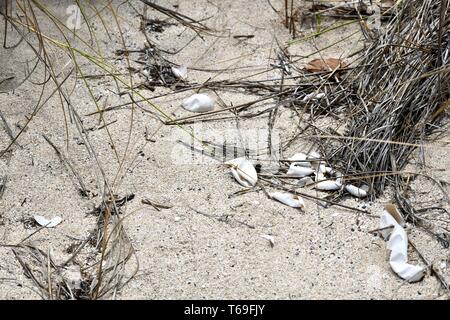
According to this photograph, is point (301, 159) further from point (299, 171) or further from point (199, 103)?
point (199, 103)

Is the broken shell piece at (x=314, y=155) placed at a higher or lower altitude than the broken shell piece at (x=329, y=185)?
higher

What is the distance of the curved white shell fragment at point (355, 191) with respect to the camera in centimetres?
175

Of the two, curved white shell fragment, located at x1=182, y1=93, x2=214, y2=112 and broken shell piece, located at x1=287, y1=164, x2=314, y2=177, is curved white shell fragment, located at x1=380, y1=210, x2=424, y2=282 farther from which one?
curved white shell fragment, located at x1=182, y1=93, x2=214, y2=112

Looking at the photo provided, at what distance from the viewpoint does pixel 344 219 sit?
1701 millimetres

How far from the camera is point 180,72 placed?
86.9 inches

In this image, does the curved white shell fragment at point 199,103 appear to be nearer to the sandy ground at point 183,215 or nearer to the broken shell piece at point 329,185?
the sandy ground at point 183,215

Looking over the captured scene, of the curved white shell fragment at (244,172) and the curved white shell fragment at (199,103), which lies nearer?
the curved white shell fragment at (244,172)

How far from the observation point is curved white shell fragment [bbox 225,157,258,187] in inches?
A: 71.0

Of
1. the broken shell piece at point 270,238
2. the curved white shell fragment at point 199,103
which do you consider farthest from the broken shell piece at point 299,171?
the curved white shell fragment at point 199,103

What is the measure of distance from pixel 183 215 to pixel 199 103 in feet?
1.52

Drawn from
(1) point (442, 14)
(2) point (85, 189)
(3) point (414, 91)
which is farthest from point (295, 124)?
(2) point (85, 189)
